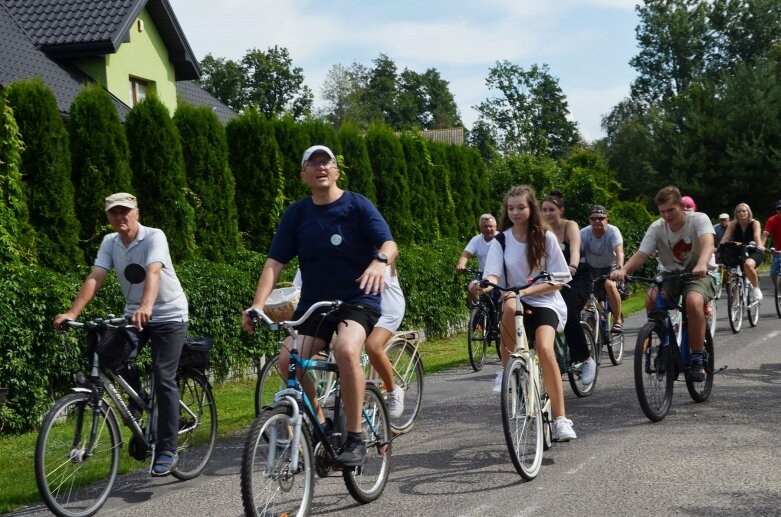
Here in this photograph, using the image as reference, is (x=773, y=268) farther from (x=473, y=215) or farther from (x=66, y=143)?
(x=66, y=143)

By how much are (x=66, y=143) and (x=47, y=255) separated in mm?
1426

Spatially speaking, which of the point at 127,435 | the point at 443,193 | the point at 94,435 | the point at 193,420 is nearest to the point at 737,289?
the point at 443,193

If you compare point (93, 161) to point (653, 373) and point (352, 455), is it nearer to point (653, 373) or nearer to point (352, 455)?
point (653, 373)

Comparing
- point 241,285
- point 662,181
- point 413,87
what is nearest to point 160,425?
point 241,285

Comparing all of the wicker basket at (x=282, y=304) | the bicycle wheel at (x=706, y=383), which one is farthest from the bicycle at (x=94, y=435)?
the bicycle wheel at (x=706, y=383)

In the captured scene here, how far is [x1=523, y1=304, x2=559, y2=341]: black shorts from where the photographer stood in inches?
276

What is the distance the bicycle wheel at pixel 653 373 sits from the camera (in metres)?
8.03

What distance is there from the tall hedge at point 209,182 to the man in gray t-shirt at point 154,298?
7.50 m

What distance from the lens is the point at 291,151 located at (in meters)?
16.0

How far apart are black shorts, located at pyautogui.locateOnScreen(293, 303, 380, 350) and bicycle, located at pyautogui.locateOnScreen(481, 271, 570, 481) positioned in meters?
1.01

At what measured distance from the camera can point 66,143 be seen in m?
12.2

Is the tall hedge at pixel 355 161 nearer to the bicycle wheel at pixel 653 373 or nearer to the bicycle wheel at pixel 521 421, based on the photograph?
the bicycle wheel at pixel 653 373

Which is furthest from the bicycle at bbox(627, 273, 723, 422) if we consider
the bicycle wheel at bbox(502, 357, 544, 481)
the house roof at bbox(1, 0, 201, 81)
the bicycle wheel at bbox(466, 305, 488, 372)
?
the house roof at bbox(1, 0, 201, 81)

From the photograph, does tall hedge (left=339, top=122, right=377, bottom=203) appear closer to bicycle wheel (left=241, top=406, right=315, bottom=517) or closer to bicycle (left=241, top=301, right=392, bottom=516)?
bicycle (left=241, top=301, right=392, bottom=516)
